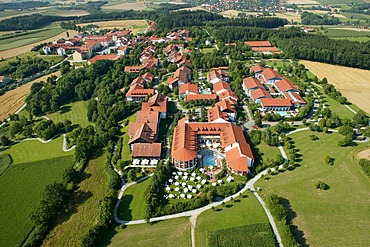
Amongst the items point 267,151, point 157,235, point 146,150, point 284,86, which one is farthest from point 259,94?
point 157,235

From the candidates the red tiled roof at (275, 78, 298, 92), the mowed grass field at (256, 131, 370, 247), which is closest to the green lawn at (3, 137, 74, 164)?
the mowed grass field at (256, 131, 370, 247)

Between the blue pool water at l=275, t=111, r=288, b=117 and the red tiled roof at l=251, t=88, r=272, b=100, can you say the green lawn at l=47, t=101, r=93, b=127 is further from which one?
the blue pool water at l=275, t=111, r=288, b=117

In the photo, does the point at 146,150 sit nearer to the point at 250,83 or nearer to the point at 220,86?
the point at 220,86

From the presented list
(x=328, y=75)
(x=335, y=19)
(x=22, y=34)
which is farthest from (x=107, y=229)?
(x=335, y=19)

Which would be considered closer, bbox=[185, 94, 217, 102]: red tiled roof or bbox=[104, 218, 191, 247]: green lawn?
bbox=[104, 218, 191, 247]: green lawn

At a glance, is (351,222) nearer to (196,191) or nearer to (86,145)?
(196,191)

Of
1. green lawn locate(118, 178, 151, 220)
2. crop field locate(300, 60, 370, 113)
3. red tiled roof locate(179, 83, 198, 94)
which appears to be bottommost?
green lawn locate(118, 178, 151, 220)

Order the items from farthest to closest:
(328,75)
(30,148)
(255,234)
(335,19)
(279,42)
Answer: (335,19), (279,42), (328,75), (30,148), (255,234)

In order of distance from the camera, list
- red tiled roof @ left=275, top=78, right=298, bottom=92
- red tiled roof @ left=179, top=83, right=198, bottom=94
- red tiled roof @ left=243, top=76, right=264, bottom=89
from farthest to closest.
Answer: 1. red tiled roof @ left=243, top=76, right=264, bottom=89
2. red tiled roof @ left=275, top=78, right=298, bottom=92
3. red tiled roof @ left=179, top=83, right=198, bottom=94
